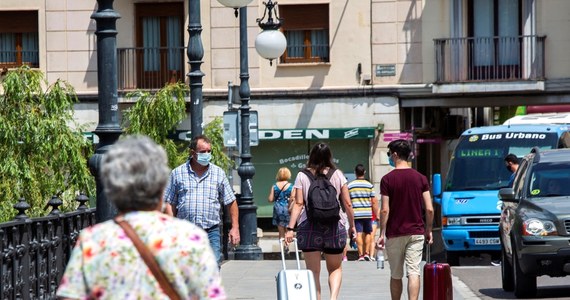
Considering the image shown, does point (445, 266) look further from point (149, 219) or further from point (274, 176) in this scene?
point (274, 176)

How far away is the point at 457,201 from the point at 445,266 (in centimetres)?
1066

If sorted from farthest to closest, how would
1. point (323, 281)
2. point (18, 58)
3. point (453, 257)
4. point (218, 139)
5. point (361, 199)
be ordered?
1. point (18, 58)
2. point (218, 139)
3. point (453, 257)
4. point (361, 199)
5. point (323, 281)

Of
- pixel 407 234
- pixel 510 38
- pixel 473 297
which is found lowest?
pixel 473 297

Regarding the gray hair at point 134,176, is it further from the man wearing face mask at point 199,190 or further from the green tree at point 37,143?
the green tree at point 37,143

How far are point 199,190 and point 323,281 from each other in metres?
5.96

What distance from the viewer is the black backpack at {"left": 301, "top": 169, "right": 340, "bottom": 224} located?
1281 cm

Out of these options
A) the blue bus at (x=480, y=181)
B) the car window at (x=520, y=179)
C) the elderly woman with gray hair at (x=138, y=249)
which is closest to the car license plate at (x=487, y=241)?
the blue bus at (x=480, y=181)

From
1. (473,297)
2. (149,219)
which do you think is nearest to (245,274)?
(473,297)

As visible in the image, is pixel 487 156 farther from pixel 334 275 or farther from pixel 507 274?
pixel 334 275

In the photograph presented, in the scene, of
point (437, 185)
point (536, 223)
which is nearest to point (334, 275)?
point (536, 223)

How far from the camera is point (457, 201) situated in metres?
23.5

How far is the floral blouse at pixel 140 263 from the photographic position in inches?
204

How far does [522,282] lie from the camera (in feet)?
51.5

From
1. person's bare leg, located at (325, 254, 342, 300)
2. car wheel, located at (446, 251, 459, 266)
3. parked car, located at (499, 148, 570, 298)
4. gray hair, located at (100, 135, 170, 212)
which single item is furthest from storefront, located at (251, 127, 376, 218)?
gray hair, located at (100, 135, 170, 212)
